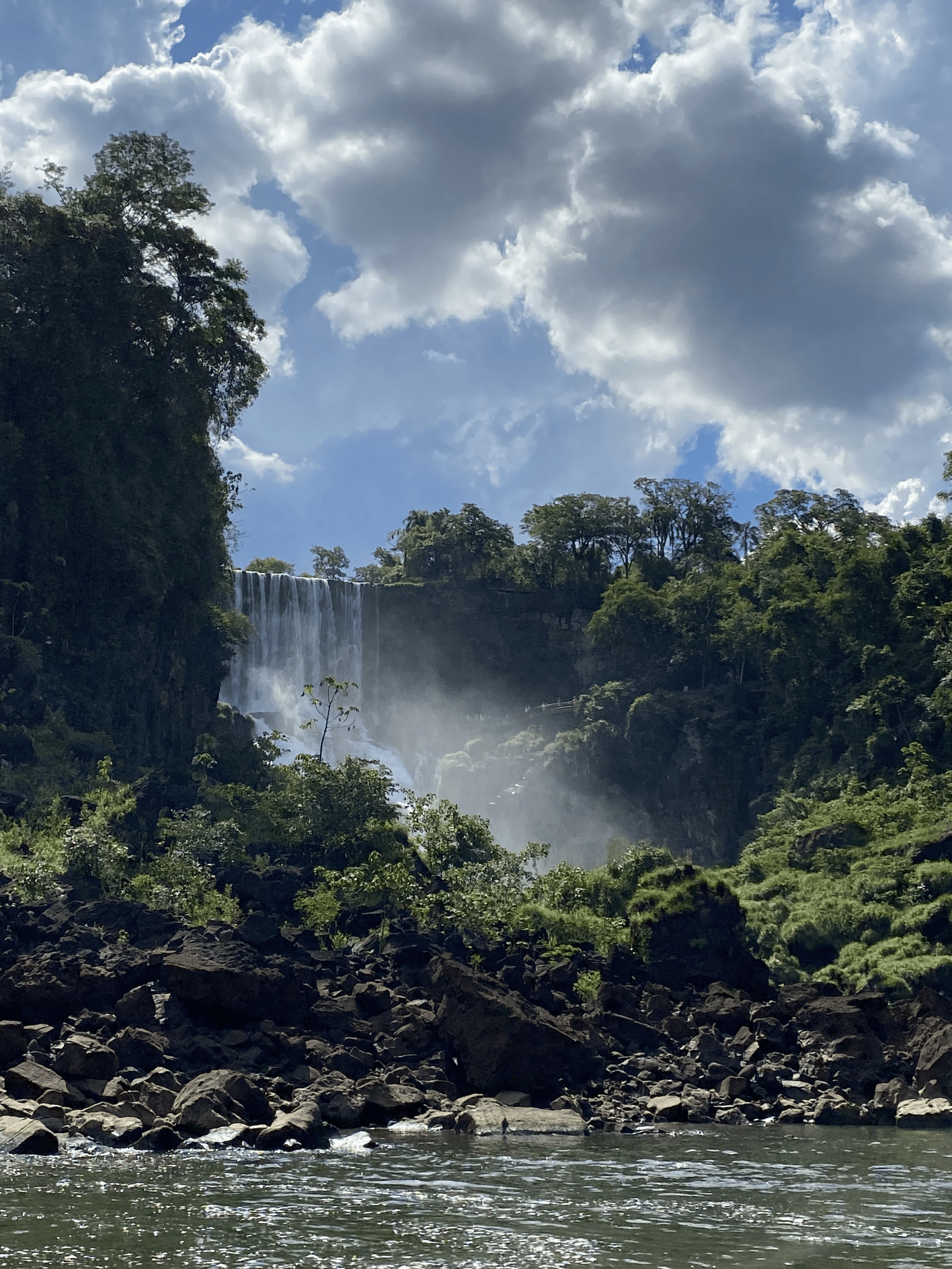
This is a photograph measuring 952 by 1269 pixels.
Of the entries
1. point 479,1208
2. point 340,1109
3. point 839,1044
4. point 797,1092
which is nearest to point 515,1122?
point 340,1109

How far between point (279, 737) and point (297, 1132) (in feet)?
107

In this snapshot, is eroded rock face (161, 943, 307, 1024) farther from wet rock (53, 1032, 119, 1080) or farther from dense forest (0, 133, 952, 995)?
dense forest (0, 133, 952, 995)

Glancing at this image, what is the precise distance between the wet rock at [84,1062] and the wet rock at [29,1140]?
2360mm

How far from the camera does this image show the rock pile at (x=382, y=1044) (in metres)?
21.0

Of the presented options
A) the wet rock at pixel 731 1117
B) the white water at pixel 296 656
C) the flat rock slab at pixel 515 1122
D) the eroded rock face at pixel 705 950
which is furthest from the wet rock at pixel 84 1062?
the white water at pixel 296 656

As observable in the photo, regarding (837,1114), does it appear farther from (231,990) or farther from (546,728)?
(546,728)

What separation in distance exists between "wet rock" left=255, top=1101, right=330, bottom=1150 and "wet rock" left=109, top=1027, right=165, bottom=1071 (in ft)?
9.36

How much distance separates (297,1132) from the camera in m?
20.3

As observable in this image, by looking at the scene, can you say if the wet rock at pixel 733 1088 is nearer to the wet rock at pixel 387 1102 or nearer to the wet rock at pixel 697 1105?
the wet rock at pixel 697 1105

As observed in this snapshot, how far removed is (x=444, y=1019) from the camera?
24.9 meters

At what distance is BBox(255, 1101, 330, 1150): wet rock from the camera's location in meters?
20.0

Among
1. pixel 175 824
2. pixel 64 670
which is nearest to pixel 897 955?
pixel 175 824

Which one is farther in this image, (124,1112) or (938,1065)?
(938,1065)

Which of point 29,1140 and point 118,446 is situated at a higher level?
point 118,446
